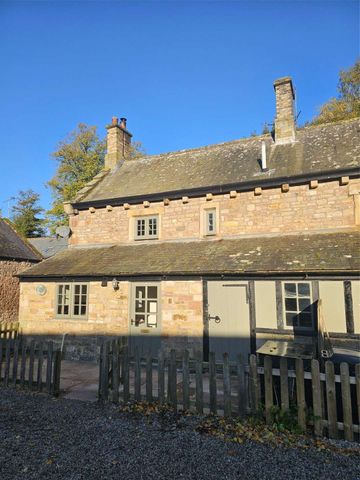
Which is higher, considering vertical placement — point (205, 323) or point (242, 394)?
point (205, 323)

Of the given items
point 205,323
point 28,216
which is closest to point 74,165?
point 28,216

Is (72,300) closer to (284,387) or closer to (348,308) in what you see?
(284,387)

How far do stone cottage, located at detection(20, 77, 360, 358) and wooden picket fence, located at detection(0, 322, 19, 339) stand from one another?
2.04ft

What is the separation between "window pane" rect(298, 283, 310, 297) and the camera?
9.09 m

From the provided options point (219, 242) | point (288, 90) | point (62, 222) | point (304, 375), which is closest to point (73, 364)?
point (219, 242)

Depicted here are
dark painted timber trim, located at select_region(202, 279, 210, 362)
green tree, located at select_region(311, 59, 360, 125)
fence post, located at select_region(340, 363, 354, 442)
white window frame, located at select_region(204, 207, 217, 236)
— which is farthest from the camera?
green tree, located at select_region(311, 59, 360, 125)

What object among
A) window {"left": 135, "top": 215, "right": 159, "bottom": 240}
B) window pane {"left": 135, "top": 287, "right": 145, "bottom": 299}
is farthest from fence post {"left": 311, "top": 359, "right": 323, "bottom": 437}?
window {"left": 135, "top": 215, "right": 159, "bottom": 240}

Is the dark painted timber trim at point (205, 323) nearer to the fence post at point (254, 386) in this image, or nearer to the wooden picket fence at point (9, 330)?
the fence post at point (254, 386)

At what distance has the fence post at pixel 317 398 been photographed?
4.96 metres

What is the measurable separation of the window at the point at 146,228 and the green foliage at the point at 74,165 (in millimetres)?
20876

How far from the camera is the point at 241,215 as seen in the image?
11.9 metres

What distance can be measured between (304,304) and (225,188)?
5239mm

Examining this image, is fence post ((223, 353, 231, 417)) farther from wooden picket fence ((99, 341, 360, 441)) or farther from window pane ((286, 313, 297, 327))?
window pane ((286, 313, 297, 327))

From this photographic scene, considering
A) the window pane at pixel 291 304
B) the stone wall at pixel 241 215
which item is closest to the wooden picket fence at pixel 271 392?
the window pane at pixel 291 304
